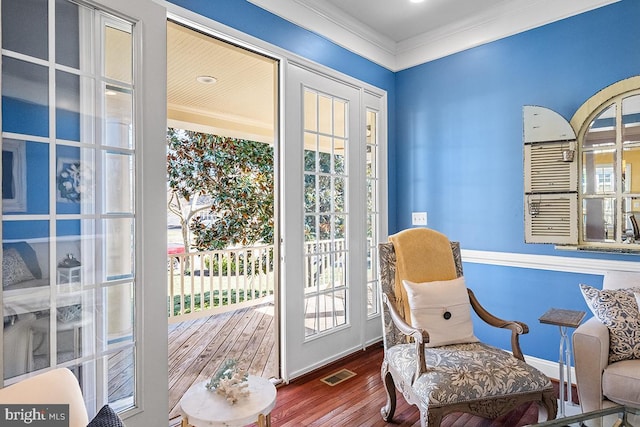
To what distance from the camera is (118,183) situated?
179cm

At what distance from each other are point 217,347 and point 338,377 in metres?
1.43

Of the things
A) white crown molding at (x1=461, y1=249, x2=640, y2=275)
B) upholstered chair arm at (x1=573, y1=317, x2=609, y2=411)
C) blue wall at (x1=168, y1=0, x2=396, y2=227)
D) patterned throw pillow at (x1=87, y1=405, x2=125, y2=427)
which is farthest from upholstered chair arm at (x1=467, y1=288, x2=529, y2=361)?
patterned throw pillow at (x1=87, y1=405, x2=125, y2=427)

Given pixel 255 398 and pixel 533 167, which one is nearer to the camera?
pixel 255 398

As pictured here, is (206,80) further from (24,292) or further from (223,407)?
(223,407)

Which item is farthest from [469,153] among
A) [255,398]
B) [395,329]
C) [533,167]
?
[255,398]

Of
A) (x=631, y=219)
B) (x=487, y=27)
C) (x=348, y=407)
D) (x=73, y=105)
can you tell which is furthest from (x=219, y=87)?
(x=631, y=219)

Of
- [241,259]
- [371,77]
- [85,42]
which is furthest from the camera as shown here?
[241,259]

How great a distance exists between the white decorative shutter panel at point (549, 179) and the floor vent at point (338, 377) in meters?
1.72

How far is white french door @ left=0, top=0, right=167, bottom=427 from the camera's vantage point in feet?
4.90

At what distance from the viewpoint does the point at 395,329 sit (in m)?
2.25

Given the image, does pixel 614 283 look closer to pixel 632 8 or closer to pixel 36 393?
pixel 632 8

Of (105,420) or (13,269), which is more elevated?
(13,269)

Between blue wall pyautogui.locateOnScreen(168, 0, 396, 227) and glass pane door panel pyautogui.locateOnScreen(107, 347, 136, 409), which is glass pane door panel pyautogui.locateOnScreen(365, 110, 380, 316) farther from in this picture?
glass pane door panel pyautogui.locateOnScreen(107, 347, 136, 409)

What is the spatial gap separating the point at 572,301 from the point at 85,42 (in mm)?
3378
